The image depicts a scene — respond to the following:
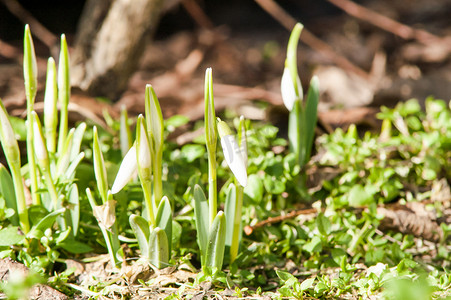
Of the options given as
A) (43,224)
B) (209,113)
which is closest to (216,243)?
(209,113)

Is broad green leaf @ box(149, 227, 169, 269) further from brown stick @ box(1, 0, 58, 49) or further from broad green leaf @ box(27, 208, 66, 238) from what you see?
brown stick @ box(1, 0, 58, 49)

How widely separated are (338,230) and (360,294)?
31 cm

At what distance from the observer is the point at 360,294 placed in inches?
54.6

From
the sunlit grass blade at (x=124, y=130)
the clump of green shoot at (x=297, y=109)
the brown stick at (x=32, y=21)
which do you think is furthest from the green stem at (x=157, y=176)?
the brown stick at (x=32, y=21)

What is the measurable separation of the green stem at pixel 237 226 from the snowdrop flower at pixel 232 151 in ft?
0.44

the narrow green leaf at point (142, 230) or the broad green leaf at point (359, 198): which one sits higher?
the narrow green leaf at point (142, 230)

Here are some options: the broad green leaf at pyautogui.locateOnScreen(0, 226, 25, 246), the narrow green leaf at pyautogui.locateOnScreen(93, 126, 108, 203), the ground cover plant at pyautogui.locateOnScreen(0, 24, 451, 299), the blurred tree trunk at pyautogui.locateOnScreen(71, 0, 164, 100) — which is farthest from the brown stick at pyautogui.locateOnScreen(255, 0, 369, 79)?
the broad green leaf at pyautogui.locateOnScreen(0, 226, 25, 246)

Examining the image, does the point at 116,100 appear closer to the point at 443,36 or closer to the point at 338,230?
the point at 338,230

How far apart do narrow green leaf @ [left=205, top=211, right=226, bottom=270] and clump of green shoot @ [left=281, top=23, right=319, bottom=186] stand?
1.84 feet

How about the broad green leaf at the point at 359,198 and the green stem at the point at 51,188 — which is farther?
the broad green leaf at the point at 359,198

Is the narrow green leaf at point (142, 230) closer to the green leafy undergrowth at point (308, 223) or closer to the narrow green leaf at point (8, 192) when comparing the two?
the green leafy undergrowth at point (308, 223)

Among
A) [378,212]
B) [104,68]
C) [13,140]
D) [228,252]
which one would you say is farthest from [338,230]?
[104,68]

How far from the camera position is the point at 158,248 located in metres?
1.37

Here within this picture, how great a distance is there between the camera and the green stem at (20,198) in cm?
141
